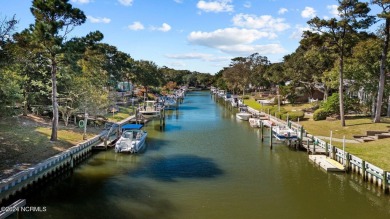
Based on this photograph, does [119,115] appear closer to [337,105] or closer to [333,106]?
[333,106]

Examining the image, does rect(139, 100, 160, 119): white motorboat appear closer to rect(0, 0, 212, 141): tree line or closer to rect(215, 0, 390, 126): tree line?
rect(0, 0, 212, 141): tree line

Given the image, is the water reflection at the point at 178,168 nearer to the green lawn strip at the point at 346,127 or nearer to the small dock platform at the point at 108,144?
the small dock platform at the point at 108,144

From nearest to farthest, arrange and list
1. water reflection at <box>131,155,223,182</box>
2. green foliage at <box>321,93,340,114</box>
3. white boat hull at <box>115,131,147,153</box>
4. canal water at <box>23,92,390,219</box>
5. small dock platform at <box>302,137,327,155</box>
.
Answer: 1. canal water at <box>23,92,390,219</box>
2. water reflection at <box>131,155,223,182</box>
3. small dock platform at <box>302,137,327,155</box>
4. white boat hull at <box>115,131,147,153</box>
5. green foliage at <box>321,93,340,114</box>

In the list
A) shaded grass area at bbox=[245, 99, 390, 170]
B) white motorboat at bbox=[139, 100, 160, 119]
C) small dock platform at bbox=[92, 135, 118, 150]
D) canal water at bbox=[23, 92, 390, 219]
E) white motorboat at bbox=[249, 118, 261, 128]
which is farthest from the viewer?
white motorboat at bbox=[139, 100, 160, 119]

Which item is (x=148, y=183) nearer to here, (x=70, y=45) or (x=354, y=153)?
(x=70, y=45)

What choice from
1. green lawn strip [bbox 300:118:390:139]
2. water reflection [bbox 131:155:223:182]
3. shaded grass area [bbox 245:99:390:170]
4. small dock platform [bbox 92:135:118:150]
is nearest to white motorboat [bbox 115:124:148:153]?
small dock platform [bbox 92:135:118:150]

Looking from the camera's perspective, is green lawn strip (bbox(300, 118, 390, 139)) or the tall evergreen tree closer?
Answer: the tall evergreen tree

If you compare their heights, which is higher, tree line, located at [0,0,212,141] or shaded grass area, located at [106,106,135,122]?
tree line, located at [0,0,212,141]

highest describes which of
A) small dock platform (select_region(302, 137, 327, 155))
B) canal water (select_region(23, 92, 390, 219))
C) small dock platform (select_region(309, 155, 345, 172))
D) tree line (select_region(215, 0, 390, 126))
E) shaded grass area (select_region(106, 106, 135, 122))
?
tree line (select_region(215, 0, 390, 126))
